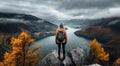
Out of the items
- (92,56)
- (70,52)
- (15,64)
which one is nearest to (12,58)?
(15,64)

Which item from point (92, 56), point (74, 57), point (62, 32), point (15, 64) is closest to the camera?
point (62, 32)

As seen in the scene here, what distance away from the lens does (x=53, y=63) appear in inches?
1930

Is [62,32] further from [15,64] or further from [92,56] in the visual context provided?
[92,56]

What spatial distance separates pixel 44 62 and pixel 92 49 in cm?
2506

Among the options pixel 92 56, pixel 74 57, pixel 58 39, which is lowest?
pixel 92 56

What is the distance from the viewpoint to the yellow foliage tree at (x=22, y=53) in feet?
174

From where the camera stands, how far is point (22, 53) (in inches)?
2149

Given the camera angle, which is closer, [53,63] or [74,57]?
[53,63]

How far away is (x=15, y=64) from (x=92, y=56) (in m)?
24.3

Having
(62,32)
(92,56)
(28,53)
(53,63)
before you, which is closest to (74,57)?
(53,63)

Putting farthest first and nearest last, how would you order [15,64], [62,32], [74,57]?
1. [15,64]
2. [74,57]
3. [62,32]

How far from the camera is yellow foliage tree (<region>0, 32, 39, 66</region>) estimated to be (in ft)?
174

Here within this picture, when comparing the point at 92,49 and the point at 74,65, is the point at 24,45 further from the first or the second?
the point at 92,49

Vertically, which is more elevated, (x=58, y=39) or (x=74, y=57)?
(x=58, y=39)
